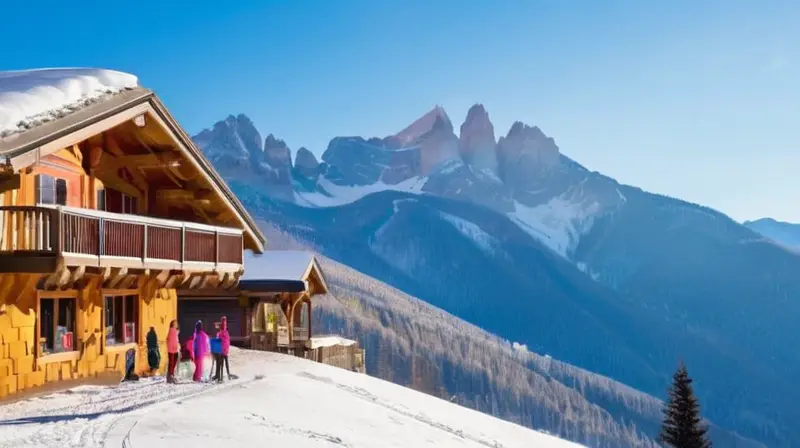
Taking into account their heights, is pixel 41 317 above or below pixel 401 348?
above

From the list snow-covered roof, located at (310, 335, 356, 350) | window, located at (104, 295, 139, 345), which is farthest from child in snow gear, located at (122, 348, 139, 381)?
snow-covered roof, located at (310, 335, 356, 350)

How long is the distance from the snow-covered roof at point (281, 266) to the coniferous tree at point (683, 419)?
1839cm

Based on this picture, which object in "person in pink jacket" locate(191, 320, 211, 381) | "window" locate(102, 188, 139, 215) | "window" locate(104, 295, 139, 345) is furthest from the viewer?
"window" locate(102, 188, 139, 215)

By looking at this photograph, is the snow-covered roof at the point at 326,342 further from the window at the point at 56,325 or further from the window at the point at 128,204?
the window at the point at 56,325

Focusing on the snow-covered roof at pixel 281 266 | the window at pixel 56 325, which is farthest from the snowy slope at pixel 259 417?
the snow-covered roof at pixel 281 266

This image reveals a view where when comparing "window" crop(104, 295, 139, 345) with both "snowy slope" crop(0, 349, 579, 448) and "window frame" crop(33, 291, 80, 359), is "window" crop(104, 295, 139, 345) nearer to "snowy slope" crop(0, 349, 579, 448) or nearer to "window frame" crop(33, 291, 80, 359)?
"window frame" crop(33, 291, 80, 359)

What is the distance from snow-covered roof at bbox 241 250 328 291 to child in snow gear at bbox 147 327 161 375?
36.2 feet

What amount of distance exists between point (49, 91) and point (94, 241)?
3.61 m

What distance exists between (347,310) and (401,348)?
13102mm

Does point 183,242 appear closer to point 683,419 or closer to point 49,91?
point 49,91

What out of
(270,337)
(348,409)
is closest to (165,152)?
(348,409)

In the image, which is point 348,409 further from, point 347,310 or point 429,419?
point 347,310

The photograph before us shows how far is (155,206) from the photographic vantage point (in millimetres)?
25641

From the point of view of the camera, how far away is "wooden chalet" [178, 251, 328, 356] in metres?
34.2
